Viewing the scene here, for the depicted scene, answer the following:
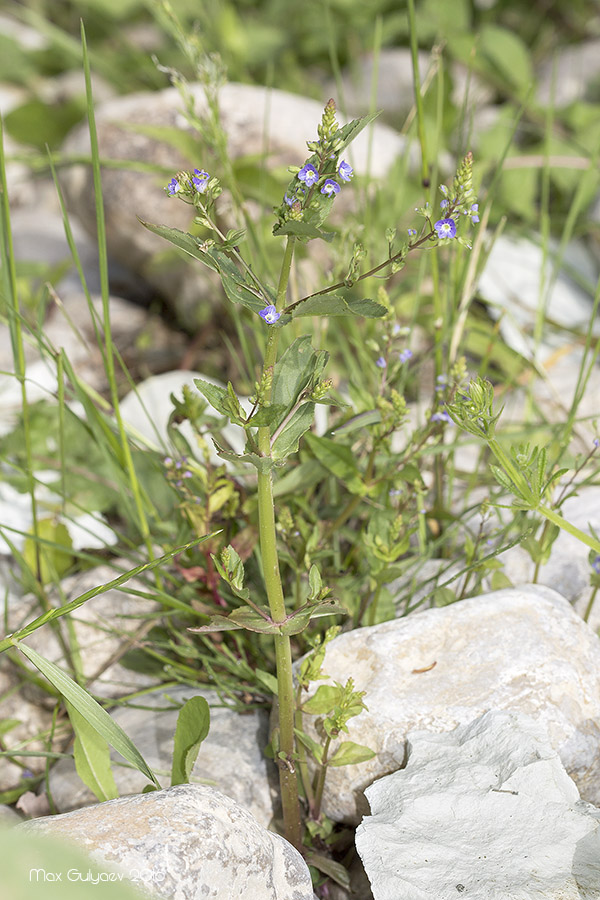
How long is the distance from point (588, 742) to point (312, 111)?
7.81ft

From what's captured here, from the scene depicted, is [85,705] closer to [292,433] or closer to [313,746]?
[313,746]

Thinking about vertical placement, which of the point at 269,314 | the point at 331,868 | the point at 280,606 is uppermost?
the point at 269,314

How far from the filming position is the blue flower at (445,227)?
3.32ft

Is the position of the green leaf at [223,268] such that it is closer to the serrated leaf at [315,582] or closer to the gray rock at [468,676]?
the serrated leaf at [315,582]

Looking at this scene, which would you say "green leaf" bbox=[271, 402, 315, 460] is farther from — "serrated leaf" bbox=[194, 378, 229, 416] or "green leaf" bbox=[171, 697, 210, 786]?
"green leaf" bbox=[171, 697, 210, 786]

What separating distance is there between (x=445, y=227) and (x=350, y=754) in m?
0.78

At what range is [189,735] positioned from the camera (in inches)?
48.6

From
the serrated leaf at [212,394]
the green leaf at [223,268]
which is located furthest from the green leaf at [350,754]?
the green leaf at [223,268]

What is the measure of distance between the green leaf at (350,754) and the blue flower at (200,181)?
0.82 meters

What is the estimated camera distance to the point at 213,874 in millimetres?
1026

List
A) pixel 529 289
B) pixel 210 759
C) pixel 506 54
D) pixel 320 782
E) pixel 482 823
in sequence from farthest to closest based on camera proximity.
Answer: pixel 506 54, pixel 529 289, pixel 210 759, pixel 320 782, pixel 482 823

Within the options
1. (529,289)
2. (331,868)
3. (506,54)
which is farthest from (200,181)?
(506,54)

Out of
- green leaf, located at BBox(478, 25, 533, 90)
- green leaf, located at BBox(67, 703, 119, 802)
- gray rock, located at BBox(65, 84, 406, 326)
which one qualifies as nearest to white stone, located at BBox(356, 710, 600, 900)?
green leaf, located at BBox(67, 703, 119, 802)

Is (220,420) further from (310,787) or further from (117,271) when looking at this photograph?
(117,271)
